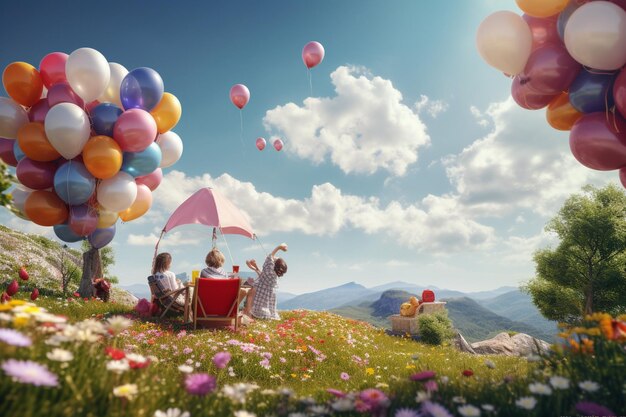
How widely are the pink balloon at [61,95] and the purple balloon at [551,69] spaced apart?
9.41 metres

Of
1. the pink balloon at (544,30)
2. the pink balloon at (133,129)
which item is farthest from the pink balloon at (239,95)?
the pink balloon at (544,30)

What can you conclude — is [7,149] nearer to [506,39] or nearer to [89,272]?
[89,272]

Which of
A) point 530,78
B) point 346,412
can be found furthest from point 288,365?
point 530,78

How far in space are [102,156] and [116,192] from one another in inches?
38.0

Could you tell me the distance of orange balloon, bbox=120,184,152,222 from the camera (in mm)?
9945

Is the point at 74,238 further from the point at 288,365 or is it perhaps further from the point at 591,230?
the point at 591,230

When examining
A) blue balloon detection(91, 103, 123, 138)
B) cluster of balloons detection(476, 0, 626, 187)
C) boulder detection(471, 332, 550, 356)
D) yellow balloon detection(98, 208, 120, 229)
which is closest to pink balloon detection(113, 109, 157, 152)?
blue balloon detection(91, 103, 123, 138)

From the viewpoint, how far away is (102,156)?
314 inches

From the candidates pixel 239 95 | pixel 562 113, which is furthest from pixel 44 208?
pixel 562 113

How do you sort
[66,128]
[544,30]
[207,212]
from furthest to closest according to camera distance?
[207,212], [66,128], [544,30]

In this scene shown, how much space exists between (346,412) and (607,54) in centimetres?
509

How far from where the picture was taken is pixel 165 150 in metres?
9.95

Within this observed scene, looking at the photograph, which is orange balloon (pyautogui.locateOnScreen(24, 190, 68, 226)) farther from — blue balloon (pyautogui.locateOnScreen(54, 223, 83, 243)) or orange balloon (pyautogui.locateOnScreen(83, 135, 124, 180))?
orange balloon (pyautogui.locateOnScreen(83, 135, 124, 180))

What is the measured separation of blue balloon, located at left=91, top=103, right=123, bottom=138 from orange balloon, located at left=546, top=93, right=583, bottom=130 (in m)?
8.88
